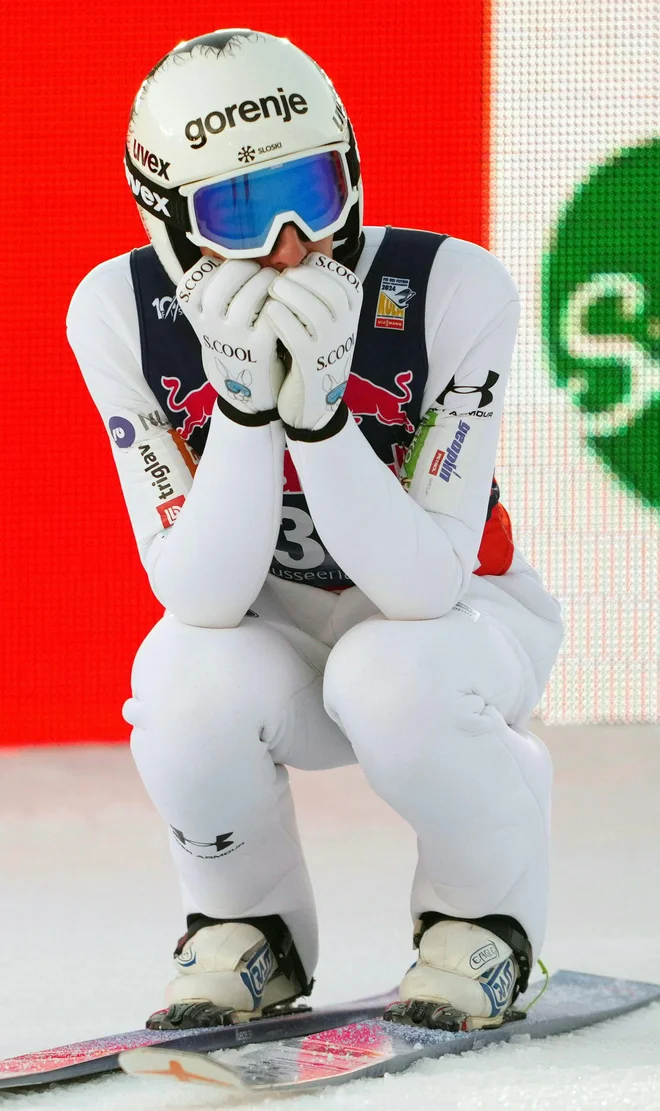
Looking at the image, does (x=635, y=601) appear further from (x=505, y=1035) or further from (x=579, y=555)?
(x=505, y=1035)

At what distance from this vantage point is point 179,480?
4.98 feet

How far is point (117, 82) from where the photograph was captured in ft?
10.7

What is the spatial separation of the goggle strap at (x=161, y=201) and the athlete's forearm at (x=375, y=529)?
0.26 m

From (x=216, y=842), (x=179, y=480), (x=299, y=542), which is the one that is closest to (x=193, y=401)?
(x=179, y=480)

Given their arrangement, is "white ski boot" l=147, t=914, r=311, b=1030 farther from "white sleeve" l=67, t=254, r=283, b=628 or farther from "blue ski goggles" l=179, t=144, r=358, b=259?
"blue ski goggles" l=179, t=144, r=358, b=259

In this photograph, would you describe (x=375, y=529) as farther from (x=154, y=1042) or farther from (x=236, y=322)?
(x=154, y=1042)

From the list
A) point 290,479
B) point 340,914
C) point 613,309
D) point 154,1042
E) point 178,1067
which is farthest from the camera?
point 613,309

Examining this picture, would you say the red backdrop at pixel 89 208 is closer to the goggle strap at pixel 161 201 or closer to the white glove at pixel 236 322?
the goggle strap at pixel 161 201

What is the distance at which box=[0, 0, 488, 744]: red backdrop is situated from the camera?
10.7 feet

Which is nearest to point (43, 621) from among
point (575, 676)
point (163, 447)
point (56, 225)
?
point (56, 225)

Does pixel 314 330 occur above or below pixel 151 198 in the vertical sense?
below

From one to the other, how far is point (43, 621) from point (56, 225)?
94 cm

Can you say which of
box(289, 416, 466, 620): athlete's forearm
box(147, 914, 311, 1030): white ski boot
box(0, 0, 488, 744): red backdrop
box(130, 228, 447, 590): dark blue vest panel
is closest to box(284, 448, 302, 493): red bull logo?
box(130, 228, 447, 590): dark blue vest panel

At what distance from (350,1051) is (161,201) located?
854 millimetres
